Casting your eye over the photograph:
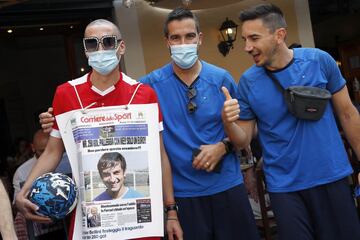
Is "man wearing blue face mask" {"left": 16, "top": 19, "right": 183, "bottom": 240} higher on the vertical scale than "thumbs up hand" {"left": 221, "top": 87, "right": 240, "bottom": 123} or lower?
higher

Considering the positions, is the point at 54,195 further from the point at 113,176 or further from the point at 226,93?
the point at 226,93

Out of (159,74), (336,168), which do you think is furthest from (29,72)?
(336,168)

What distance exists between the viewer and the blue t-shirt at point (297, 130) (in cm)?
313

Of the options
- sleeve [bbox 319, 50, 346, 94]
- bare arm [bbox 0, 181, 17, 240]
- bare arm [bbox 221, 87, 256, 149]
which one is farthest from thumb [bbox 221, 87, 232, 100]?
bare arm [bbox 0, 181, 17, 240]

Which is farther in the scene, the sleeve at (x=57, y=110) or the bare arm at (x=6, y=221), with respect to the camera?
the sleeve at (x=57, y=110)

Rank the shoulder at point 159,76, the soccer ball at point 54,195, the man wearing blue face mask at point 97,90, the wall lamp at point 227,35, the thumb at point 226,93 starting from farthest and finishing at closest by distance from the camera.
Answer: the wall lamp at point 227,35 < the shoulder at point 159,76 < the thumb at point 226,93 < the man wearing blue face mask at point 97,90 < the soccer ball at point 54,195

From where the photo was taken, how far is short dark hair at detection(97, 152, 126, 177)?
281cm

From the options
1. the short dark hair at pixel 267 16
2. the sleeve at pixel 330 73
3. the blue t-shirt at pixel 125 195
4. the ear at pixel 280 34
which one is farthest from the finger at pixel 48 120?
the sleeve at pixel 330 73

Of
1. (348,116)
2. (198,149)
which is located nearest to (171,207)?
(198,149)

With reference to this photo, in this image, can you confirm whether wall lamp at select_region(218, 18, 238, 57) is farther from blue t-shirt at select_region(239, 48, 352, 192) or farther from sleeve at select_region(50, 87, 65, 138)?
sleeve at select_region(50, 87, 65, 138)

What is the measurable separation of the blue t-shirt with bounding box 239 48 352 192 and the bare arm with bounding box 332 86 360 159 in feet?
0.19

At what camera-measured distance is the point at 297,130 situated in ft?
10.3

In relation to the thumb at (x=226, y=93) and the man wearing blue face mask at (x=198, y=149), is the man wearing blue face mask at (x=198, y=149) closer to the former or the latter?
the man wearing blue face mask at (x=198, y=149)

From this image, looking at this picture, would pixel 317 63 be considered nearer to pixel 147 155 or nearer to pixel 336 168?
pixel 336 168
